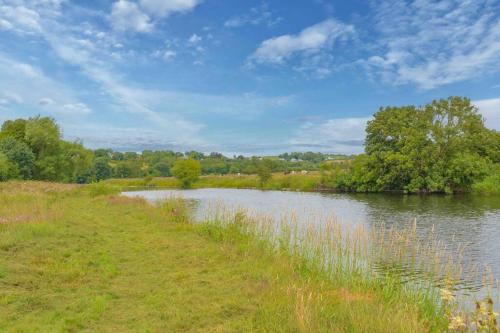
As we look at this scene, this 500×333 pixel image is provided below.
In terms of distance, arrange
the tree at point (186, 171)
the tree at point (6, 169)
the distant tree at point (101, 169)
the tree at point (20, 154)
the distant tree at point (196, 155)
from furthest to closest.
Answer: the distant tree at point (196, 155), the distant tree at point (101, 169), the tree at point (186, 171), the tree at point (20, 154), the tree at point (6, 169)

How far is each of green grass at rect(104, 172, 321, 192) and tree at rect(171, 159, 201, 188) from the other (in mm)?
3117

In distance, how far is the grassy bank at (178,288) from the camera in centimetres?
620

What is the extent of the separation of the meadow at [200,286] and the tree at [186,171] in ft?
253

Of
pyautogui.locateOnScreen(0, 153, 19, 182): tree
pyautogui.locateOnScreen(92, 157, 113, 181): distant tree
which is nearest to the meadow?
pyautogui.locateOnScreen(0, 153, 19, 182): tree

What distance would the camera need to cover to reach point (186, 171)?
302ft

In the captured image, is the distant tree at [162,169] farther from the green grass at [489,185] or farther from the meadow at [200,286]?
the meadow at [200,286]

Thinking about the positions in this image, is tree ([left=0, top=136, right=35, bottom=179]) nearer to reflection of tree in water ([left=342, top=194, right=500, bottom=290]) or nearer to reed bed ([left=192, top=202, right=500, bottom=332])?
reed bed ([left=192, top=202, right=500, bottom=332])

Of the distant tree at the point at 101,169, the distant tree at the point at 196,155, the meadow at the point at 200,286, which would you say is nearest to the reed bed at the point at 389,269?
the meadow at the point at 200,286

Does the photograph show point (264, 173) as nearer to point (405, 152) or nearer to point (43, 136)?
point (405, 152)

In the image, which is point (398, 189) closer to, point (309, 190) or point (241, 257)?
point (309, 190)

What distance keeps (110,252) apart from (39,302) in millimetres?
4414

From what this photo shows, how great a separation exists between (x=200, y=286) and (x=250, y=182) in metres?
81.3

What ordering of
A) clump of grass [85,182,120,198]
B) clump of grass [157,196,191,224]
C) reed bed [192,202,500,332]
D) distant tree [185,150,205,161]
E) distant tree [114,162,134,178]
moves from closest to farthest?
1. reed bed [192,202,500,332]
2. clump of grass [157,196,191,224]
3. clump of grass [85,182,120,198]
4. distant tree [114,162,134,178]
5. distant tree [185,150,205,161]

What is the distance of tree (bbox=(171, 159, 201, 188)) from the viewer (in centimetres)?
9200
